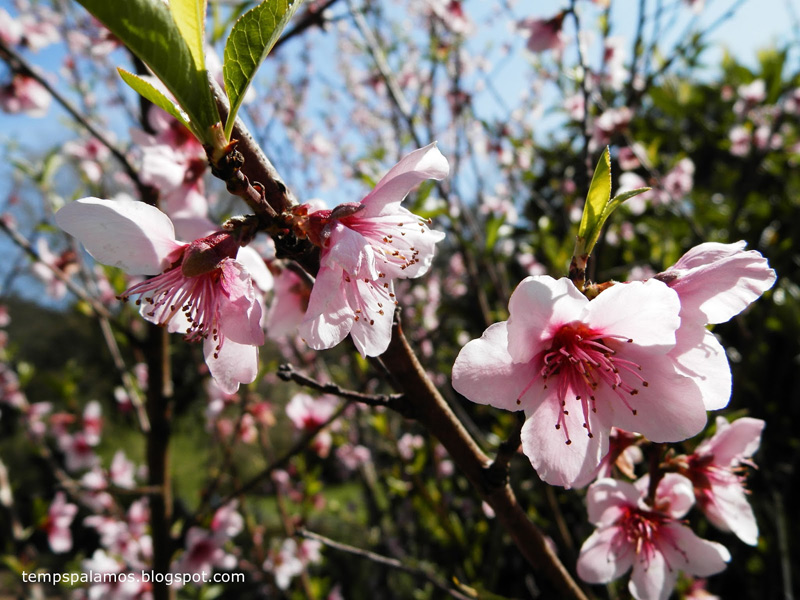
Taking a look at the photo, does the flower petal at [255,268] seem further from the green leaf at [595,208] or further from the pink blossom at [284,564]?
the pink blossom at [284,564]

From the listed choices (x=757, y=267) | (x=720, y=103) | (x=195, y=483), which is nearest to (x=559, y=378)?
(x=757, y=267)

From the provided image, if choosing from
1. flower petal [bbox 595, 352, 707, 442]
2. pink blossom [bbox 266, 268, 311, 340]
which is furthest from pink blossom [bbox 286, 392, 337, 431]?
flower petal [bbox 595, 352, 707, 442]

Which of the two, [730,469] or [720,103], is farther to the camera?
[720,103]

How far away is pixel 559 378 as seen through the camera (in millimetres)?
688

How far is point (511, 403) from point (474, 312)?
11.4 feet

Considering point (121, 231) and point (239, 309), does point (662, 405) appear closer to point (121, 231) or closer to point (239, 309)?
point (239, 309)

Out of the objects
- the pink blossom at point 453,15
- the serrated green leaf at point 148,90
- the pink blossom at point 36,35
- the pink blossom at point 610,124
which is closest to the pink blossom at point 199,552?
the serrated green leaf at point 148,90

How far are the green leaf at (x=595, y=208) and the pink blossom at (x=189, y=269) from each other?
16.5 inches

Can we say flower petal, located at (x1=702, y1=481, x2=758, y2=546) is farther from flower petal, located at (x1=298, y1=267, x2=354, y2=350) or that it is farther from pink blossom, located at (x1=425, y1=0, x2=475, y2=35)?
pink blossom, located at (x1=425, y1=0, x2=475, y2=35)

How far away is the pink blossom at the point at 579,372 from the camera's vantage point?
0.56 metres

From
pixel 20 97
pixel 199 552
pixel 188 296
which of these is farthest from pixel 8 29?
pixel 199 552

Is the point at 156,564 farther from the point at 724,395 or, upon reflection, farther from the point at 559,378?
the point at 724,395

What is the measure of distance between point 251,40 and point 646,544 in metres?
1.01

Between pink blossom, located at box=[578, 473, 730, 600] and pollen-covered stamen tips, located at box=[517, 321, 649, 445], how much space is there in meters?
0.24
